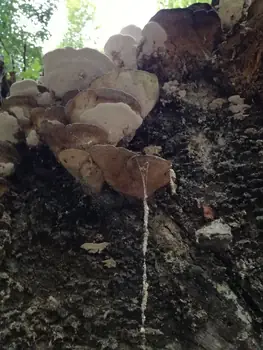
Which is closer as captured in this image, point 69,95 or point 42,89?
point 69,95

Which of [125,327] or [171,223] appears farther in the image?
[171,223]

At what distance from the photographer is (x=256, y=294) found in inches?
63.8

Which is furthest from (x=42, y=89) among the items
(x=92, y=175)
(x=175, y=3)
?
(x=175, y=3)

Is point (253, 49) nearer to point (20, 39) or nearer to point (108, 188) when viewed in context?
point (108, 188)

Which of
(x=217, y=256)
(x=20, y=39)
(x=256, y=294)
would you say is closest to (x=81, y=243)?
(x=217, y=256)

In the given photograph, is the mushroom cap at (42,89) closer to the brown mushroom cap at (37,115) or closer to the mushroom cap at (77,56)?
the mushroom cap at (77,56)

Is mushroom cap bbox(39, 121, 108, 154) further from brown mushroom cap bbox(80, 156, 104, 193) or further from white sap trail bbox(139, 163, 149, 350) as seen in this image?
white sap trail bbox(139, 163, 149, 350)

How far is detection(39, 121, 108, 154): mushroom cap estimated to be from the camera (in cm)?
201

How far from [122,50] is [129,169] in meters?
1.21

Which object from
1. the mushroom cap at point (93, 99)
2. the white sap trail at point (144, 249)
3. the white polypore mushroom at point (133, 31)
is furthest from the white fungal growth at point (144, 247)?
the white polypore mushroom at point (133, 31)

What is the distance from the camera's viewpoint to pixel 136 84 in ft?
7.55

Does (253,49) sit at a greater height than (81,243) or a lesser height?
greater

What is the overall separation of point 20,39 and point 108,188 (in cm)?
358

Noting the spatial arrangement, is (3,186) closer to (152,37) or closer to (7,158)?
(7,158)
